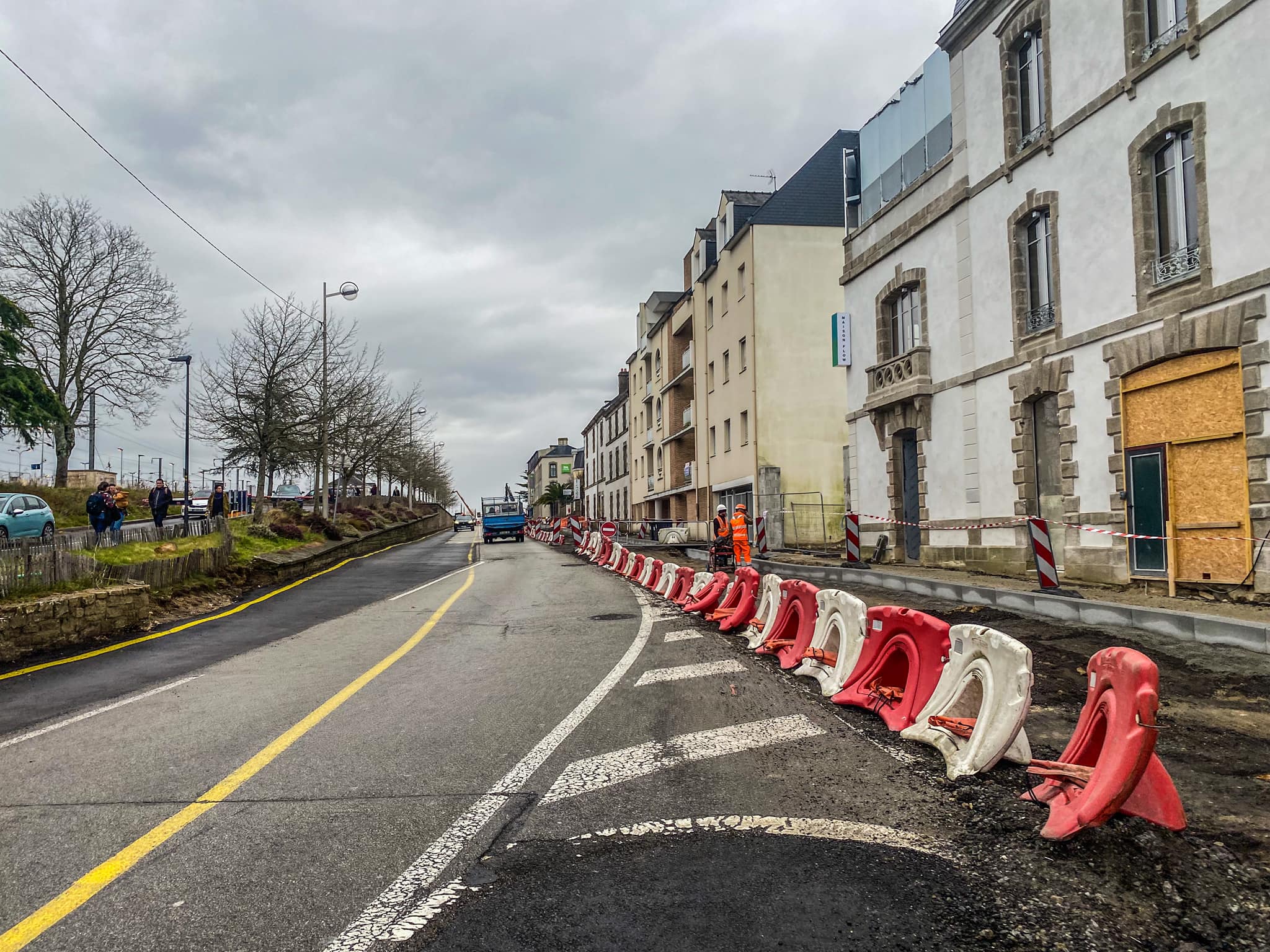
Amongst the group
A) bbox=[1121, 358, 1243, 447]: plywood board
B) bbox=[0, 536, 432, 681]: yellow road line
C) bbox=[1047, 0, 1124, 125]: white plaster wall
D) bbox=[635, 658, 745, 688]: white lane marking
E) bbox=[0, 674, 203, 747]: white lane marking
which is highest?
bbox=[1047, 0, 1124, 125]: white plaster wall

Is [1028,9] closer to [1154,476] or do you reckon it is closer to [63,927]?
[1154,476]

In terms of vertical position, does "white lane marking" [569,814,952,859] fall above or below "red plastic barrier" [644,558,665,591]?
below

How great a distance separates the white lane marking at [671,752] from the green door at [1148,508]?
374 inches

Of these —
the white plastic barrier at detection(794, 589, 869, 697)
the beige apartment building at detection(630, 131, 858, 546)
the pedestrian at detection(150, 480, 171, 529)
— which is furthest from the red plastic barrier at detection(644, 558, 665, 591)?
the beige apartment building at detection(630, 131, 858, 546)

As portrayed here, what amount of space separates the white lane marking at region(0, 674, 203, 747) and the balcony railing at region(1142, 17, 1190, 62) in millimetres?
15008

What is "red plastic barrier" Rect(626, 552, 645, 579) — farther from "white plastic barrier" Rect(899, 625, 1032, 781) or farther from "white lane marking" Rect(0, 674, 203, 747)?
"white plastic barrier" Rect(899, 625, 1032, 781)

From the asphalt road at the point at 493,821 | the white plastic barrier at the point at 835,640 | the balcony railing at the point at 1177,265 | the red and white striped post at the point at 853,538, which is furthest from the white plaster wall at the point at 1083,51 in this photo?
the asphalt road at the point at 493,821

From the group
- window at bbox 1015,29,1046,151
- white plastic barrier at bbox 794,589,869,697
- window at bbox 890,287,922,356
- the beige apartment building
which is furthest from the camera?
the beige apartment building

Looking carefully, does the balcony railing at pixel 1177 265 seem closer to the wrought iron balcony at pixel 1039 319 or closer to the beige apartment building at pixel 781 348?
the wrought iron balcony at pixel 1039 319

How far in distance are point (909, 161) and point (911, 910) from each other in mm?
20870

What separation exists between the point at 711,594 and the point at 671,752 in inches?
282

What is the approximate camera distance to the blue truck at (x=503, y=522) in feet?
A: 162

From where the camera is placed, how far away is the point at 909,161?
21188 mm

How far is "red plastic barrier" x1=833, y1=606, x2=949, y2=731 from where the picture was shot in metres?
5.94
